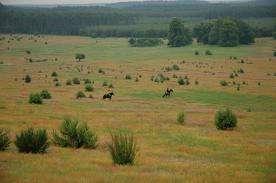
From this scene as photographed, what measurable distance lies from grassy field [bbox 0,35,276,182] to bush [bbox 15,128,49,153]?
19.0 inches

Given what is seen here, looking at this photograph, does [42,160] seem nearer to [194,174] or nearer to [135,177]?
[135,177]

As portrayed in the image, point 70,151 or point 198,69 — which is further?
point 198,69

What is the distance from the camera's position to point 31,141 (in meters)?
21.1

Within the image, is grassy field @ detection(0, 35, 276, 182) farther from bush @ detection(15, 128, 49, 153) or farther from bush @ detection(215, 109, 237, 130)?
bush @ detection(215, 109, 237, 130)

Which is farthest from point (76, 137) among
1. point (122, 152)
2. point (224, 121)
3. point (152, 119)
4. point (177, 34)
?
point (177, 34)

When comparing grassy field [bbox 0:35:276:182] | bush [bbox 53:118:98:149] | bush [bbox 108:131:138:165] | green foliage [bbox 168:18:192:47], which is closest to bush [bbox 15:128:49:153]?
grassy field [bbox 0:35:276:182]

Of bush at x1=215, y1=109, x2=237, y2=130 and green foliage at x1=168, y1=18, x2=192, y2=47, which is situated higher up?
green foliage at x1=168, y1=18, x2=192, y2=47

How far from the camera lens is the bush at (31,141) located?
21.0 m

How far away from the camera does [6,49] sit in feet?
398

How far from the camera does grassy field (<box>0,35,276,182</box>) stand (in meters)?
18.0

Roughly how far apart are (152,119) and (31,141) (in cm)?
1610

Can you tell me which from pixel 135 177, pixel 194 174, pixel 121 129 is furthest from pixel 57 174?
pixel 121 129

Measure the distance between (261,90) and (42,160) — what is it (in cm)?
4314

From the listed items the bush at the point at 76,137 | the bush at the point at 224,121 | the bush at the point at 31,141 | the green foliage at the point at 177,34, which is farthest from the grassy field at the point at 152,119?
the green foliage at the point at 177,34
